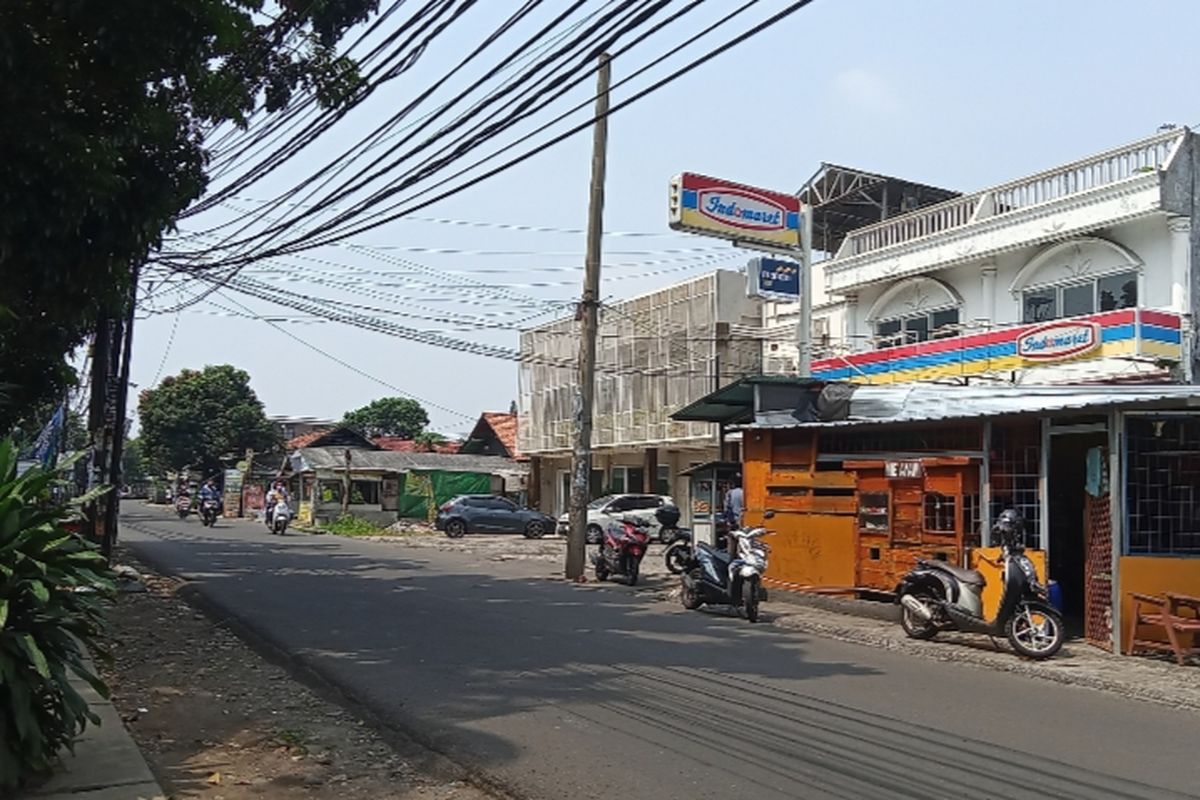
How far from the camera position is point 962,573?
12.0 m

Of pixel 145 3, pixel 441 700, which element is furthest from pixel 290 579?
pixel 145 3

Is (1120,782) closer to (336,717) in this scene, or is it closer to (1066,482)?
(336,717)

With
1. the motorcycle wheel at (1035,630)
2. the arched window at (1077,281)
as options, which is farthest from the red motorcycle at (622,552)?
the arched window at (1077,281)

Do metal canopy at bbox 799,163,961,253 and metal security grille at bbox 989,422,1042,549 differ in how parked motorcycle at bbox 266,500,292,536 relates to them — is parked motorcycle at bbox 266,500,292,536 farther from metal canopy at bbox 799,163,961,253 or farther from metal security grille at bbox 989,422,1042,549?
metal security grille at bbox 989,422,1042,549

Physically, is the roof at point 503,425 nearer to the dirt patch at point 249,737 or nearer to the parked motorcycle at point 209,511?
the parked motorcycle at point 209,511

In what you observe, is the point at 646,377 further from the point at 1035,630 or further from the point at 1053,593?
the point at 1035,630

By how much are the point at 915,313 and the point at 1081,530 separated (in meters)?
10.9

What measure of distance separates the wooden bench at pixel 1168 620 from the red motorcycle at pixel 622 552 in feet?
28.2

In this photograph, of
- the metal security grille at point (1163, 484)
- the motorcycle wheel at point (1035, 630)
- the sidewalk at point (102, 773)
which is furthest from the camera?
the metal security grille at point (1163, 484)

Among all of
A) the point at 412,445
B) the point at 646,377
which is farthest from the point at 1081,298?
the point at 412,445

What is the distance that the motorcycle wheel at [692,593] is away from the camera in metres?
14.9

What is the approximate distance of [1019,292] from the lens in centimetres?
2180

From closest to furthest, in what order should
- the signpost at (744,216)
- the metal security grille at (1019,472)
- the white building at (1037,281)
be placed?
the metal security grille at (1019,472) → the white building at (1037,281) → the signpost at (744,216)

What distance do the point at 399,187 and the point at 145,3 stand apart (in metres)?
3.67
